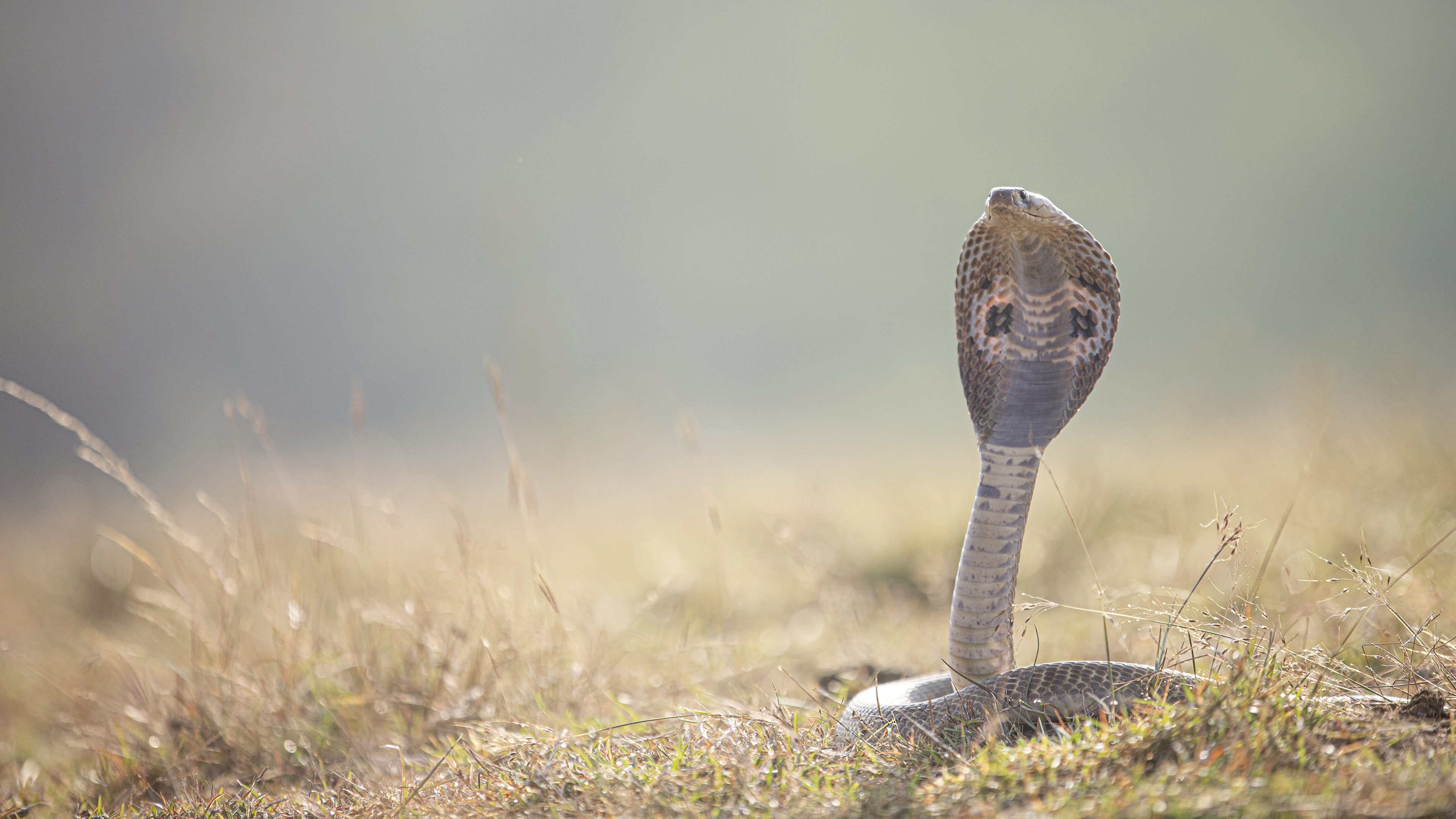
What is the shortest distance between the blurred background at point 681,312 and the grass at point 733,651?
0.07 m

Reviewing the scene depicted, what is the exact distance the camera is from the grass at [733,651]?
1.98 meters

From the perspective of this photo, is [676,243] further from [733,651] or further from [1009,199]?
[1009,199]

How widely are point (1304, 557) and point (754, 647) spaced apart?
2.55m

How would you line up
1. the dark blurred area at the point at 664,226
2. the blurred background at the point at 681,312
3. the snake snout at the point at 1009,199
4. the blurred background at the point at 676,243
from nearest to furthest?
the snake snout at the point at 1009,199, the blurred background at the point at 681,312, the blurred background at the point at 676,243, the dark blurred area at the point at 664,226

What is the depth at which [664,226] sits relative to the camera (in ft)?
197

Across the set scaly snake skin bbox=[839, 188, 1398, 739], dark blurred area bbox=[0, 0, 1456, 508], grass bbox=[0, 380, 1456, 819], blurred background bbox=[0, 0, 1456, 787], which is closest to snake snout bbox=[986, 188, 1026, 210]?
scaly snake skin bbox=[839, 188, 1398, 739]

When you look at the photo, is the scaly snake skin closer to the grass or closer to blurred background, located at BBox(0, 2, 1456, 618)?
the grass

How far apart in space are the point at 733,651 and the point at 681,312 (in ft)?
155

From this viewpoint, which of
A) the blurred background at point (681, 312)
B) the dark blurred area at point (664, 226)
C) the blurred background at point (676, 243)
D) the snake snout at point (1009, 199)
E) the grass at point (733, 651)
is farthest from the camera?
the dark blurred area at point (664, 226)

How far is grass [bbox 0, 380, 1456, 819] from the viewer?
198 cm

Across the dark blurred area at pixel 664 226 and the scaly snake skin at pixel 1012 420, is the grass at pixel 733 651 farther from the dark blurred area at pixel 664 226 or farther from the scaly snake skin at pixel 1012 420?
the dark blurred area at pixel 664 226

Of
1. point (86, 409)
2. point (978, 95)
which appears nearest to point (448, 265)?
point (86, 409)

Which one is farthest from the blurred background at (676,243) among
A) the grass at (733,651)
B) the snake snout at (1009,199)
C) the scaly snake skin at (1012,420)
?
the snake snout at (1009,199)

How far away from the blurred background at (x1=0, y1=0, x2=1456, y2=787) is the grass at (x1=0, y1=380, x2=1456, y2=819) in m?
0.07
